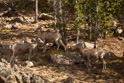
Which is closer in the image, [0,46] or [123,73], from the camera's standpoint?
[123,73]

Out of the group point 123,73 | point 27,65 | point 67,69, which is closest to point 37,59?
point 27,65

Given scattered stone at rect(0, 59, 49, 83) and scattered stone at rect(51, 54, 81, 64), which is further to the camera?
scattered stone at rect(51, 54, 81, 64)

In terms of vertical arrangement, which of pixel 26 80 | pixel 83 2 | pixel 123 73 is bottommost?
pixel 123 73

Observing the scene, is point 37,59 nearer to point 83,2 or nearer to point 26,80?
point 26,80

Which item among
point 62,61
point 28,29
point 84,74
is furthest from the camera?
point 28,29

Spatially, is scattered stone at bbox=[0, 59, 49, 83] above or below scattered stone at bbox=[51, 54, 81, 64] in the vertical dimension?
above

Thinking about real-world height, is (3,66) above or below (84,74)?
above

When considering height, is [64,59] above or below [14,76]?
below

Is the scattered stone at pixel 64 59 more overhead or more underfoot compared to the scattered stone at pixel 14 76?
more underfoot

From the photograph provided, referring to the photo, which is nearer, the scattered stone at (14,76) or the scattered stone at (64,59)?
the scattered stone at (14,76)

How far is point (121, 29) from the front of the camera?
28.5m

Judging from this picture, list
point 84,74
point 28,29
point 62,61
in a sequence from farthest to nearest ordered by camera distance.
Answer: point 28,29 < point 62,61 < point 84,74

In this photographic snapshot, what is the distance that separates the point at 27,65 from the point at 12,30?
18.2 m

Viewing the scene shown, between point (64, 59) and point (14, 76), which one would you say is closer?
point (14, 76)
